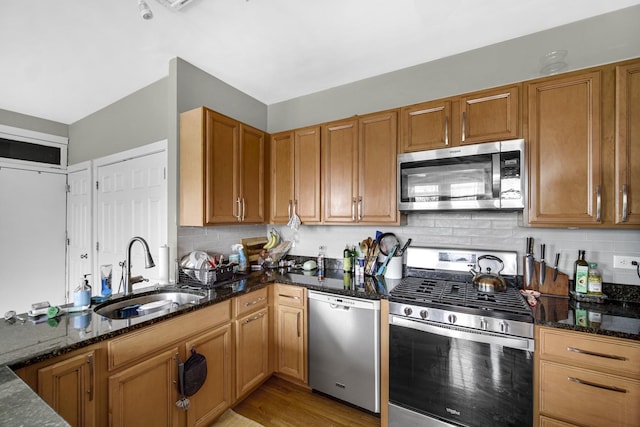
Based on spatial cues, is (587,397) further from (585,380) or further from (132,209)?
(132,209)

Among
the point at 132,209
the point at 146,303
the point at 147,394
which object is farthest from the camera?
the point at 132,209

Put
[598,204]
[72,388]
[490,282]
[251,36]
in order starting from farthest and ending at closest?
[251,36]
[490,282]
[598,204]
[72,388]

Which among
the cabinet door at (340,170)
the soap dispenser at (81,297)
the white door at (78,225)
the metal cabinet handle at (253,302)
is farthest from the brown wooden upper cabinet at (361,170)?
the white door at (78,225)

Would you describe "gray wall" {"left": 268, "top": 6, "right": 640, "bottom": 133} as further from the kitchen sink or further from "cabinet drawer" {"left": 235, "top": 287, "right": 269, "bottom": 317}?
the kitchen sink

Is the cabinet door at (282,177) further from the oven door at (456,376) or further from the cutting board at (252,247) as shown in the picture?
the oven door at (456,376)

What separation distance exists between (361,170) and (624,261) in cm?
184

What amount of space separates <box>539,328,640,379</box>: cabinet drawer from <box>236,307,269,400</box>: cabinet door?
1856mm

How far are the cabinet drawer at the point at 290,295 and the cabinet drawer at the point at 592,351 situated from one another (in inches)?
60.8

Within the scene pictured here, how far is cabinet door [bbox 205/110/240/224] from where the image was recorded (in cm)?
216

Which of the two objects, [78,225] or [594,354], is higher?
[78,225]

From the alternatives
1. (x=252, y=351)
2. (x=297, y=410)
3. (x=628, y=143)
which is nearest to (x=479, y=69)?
(x=628, y=143)

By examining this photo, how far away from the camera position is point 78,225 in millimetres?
3422

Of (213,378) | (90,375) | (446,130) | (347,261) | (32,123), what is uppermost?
(32,123)

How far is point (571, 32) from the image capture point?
189 centimetres
